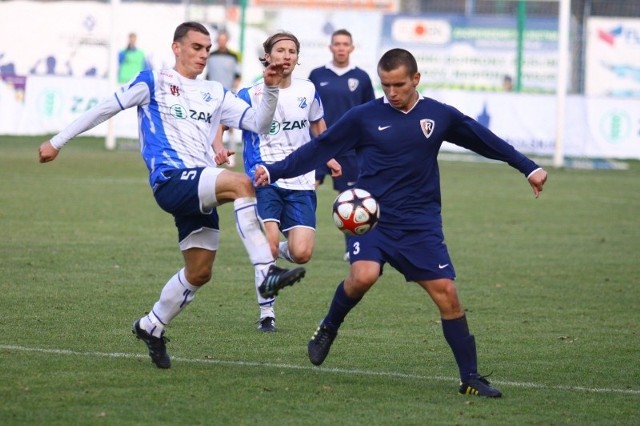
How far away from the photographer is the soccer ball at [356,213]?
7.36 m

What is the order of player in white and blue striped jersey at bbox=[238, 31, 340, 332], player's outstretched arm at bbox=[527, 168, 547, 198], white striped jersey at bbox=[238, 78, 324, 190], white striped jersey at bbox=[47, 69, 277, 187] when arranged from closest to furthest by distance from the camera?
player's outstretched arm at bbox=[527, 168, 547, 198]
white striped jersey at bbox=[47, 69, 277, 187]
player in white and blue striped jersey at bbox=[238, 31, 340, 332]
white striped jersey at bbox=[238, 78, 324, 190]

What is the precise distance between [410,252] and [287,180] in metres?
2.74

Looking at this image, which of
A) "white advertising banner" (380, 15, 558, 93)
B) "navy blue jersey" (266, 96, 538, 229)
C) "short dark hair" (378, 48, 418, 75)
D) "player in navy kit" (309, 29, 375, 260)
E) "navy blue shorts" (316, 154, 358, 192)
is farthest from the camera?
"white advertising banner" (380, 15, 558, 93)

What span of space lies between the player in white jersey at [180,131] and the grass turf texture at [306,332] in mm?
500

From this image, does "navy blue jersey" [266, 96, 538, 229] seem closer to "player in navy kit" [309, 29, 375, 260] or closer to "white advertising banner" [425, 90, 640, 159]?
"player in navy kit" [309, 29, 375, 260]

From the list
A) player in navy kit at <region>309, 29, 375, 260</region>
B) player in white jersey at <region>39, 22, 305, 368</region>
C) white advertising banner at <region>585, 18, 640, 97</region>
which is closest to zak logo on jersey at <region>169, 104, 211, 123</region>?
player in white jersey at <region>39, 22, 305, 368</region>

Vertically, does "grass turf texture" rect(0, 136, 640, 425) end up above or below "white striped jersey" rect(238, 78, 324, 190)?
below

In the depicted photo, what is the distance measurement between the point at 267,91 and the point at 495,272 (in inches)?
237

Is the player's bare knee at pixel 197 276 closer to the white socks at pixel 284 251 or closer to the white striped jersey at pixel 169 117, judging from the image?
the white striped jersey at pixel 169 117

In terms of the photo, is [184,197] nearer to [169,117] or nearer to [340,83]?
[169,117]

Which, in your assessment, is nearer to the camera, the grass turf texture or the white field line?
the grass turf texture

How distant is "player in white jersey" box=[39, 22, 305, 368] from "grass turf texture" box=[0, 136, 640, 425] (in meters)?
0.50

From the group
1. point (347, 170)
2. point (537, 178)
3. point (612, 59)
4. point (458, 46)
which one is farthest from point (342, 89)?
point (612, 59)

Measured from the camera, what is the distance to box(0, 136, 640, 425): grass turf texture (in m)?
6.98
